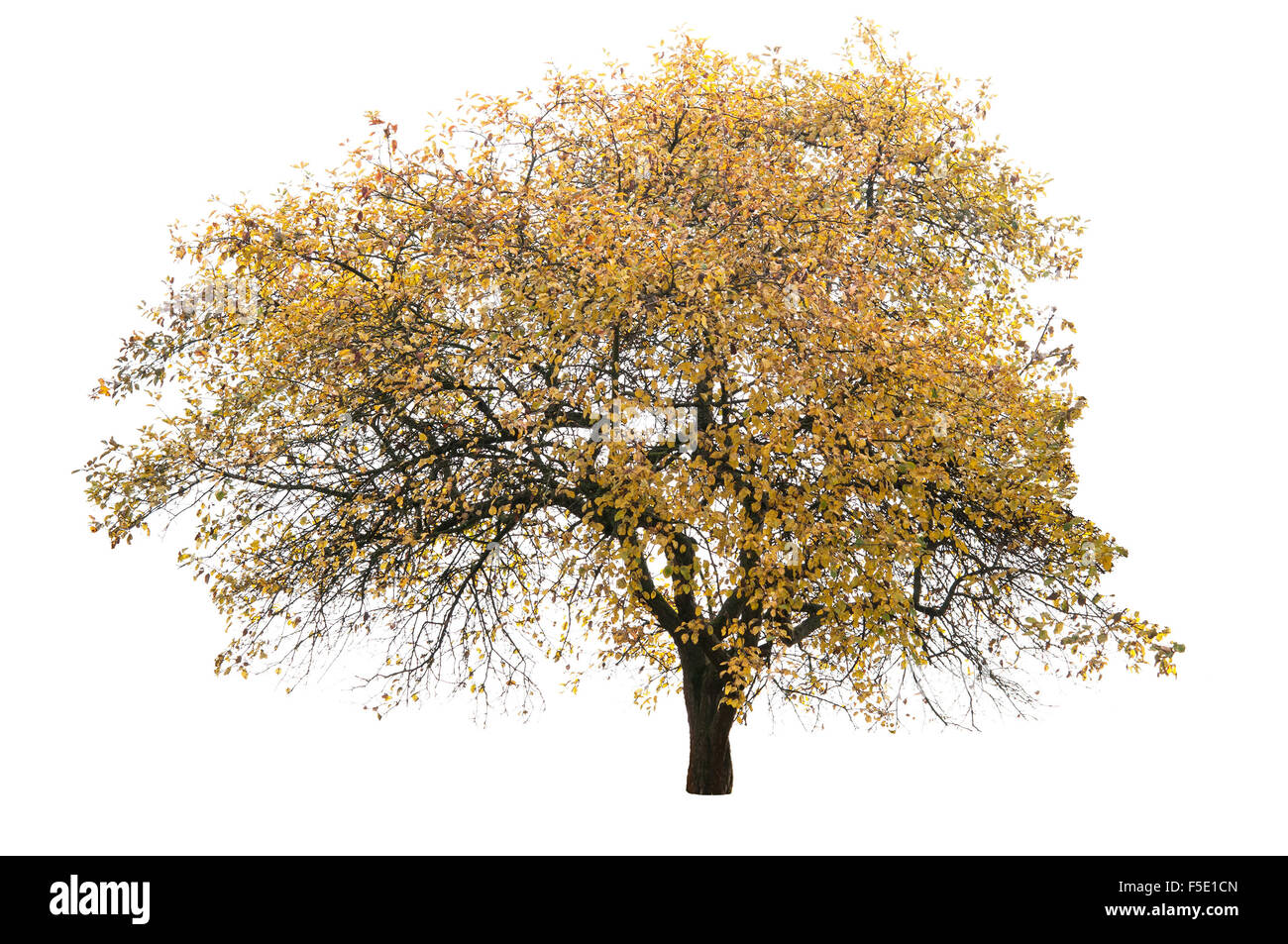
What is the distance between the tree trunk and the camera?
14.2 metres

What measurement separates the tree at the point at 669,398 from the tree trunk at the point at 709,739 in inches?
1.6

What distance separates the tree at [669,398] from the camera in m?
11.7

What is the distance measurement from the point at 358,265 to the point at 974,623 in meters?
7.82

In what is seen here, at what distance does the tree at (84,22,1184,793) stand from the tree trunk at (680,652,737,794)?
39mm

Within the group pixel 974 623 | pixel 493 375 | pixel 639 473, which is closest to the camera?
pixel 639 473

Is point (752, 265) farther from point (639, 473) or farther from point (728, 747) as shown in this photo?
point (728, 747)

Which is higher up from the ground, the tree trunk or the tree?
the tree

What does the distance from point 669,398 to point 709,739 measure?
14.6 feet

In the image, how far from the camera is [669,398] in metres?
12.0

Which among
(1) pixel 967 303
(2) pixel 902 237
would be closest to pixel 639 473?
(2) pixel 902 237

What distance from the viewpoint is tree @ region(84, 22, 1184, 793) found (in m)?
11.7

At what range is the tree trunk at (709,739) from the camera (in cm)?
1416

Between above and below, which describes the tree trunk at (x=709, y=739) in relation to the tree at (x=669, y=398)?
below

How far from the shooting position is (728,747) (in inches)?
564
